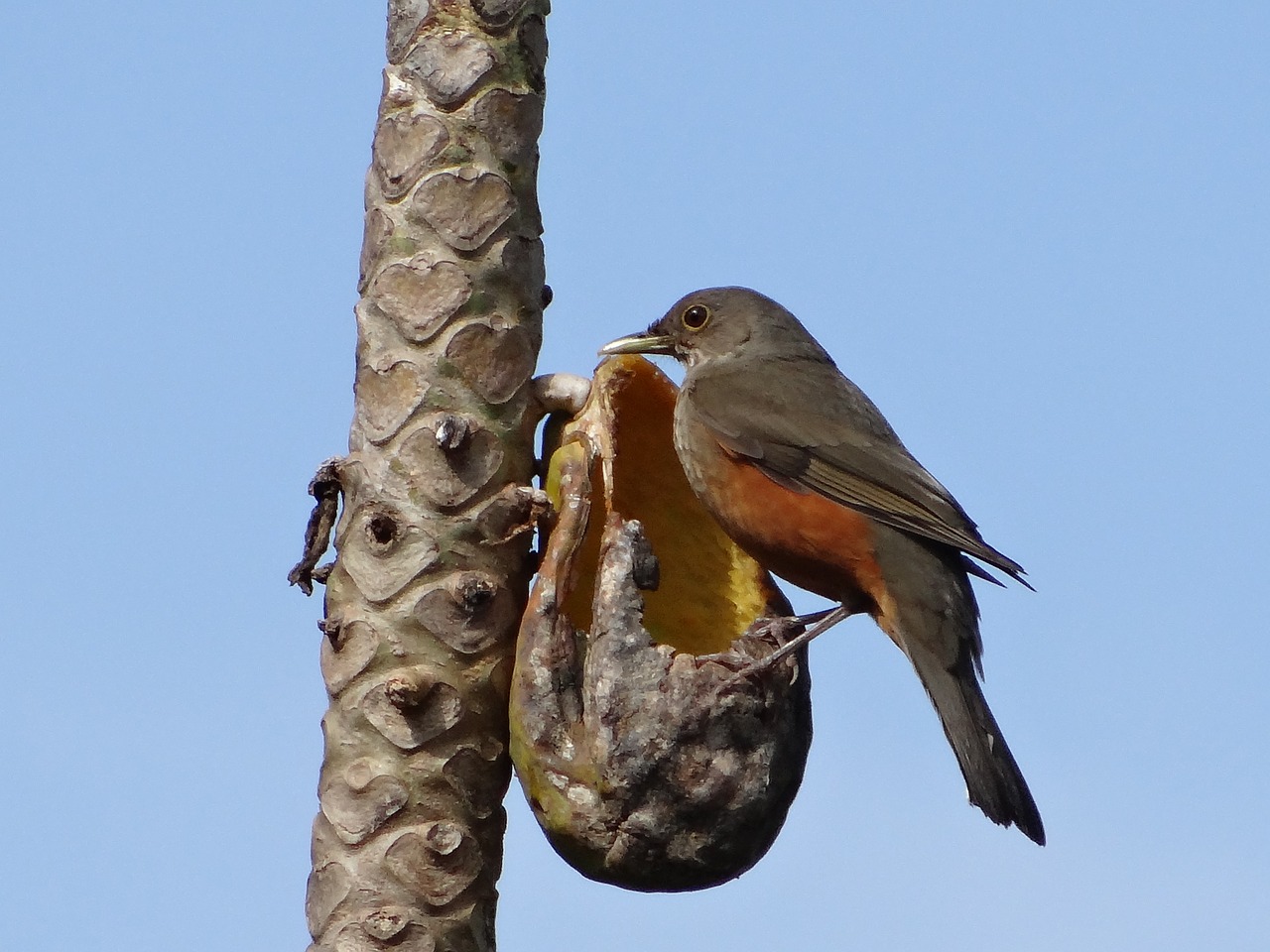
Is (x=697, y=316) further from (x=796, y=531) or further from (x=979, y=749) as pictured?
(x=979, y=749)

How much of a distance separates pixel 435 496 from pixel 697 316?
11.3 feet

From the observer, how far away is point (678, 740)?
4.11m

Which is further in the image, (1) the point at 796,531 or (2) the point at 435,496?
(1) the point at 796,531

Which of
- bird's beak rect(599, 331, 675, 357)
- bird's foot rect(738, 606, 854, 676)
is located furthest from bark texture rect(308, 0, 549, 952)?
bird's beak rect(599, 331, 675, 357)

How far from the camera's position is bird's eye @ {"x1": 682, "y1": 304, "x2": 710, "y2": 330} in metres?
7.32

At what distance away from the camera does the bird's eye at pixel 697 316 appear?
7316 mm

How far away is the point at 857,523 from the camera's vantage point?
602 cm

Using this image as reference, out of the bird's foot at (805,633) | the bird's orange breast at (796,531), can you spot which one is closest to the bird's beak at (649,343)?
the bird's orange breast at (796,531)

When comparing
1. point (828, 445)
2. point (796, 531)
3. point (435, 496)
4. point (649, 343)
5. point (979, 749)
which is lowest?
point (979, 749)

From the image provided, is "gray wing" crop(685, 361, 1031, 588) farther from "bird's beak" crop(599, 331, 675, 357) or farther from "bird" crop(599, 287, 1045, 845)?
"bird's beak" crop(599, 331, 675, 357)

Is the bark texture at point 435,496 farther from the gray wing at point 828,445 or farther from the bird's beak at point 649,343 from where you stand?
the bird's beak at point 649,343

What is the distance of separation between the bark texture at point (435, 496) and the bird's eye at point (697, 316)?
289cm

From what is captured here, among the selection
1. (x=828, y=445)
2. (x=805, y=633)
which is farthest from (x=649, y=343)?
(x=805, y=633)

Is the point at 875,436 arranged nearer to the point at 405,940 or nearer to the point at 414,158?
the point at 414,158
